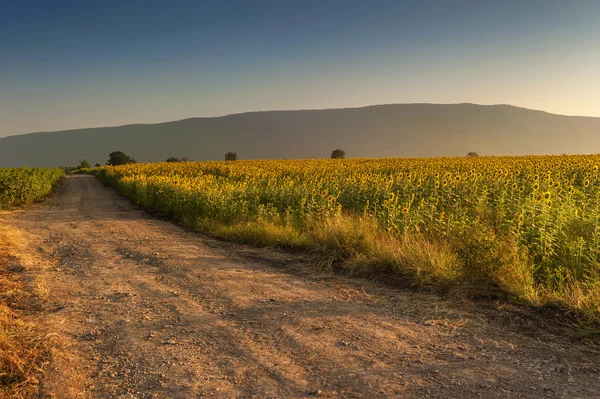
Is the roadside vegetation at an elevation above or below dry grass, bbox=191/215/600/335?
below

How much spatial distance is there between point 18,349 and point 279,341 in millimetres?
2550

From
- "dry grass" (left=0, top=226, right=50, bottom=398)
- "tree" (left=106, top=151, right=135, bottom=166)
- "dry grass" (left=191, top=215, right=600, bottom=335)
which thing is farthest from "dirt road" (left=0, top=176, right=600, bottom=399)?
"tree" (left=106, top=151, right=135, bottom=166)

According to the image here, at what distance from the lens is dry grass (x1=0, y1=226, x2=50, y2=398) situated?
3.52 meters

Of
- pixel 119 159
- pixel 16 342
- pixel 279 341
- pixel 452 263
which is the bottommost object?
pixel 279 341

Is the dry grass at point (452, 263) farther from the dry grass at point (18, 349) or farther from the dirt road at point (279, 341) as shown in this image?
the dry grass at point (18, 349)

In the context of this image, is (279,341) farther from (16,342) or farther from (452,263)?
(452,263)

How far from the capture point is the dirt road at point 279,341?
3.52 m

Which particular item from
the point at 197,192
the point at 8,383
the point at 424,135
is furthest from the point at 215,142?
the point at 8,383

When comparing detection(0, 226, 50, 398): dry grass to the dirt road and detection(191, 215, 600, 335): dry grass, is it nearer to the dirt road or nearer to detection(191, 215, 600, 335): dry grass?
the dirt road

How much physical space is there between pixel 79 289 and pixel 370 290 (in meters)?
4.47

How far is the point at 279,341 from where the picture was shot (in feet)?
14.5

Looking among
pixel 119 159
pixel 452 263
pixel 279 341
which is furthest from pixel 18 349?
pixel 119 159

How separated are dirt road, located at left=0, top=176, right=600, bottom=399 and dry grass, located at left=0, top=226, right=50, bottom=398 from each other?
0.15 m

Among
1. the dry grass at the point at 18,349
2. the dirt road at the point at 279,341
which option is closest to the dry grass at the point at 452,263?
the dirt road at the point at 279,341
